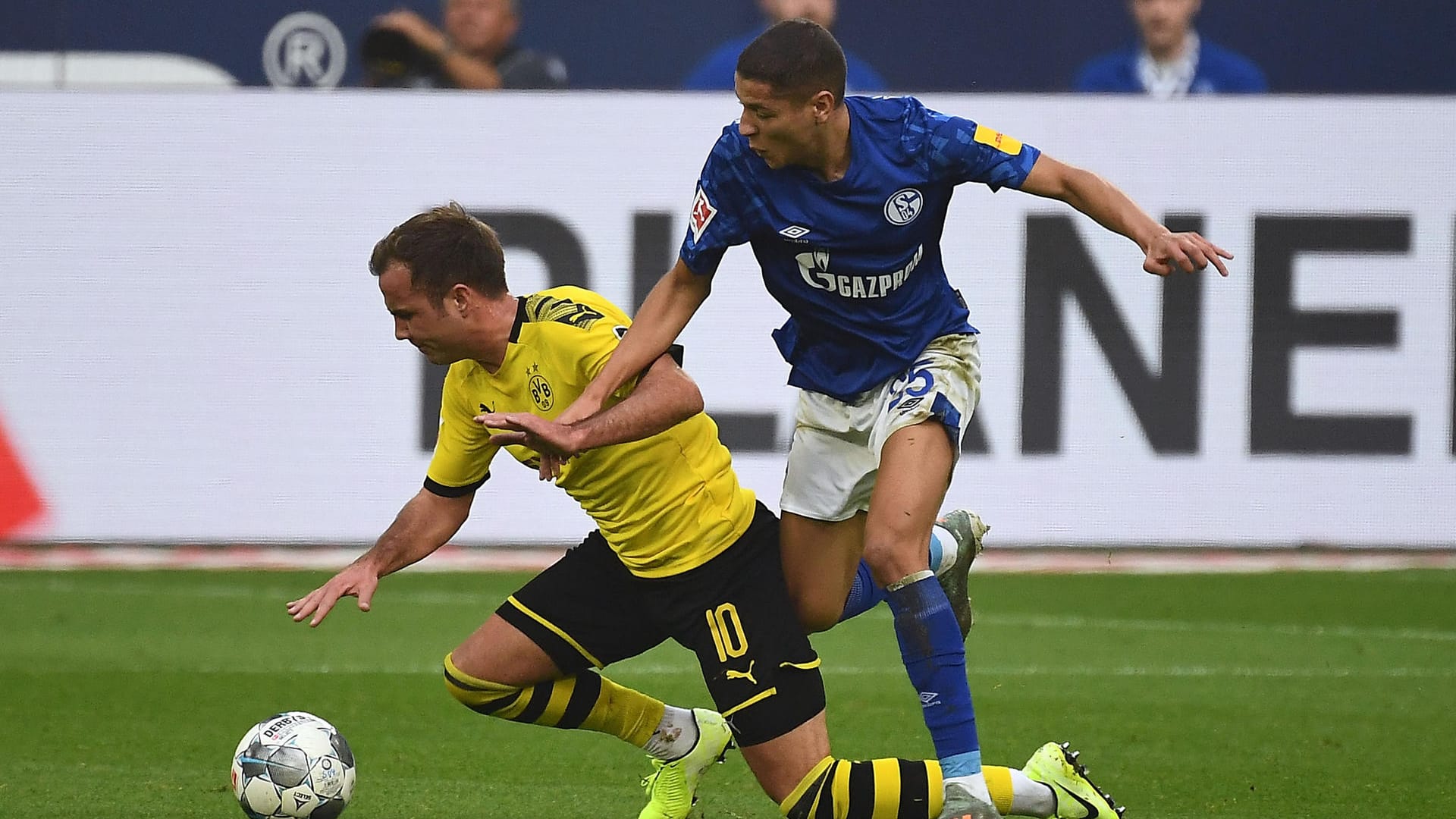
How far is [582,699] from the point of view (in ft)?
16.2

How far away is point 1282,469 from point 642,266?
3.73 metres

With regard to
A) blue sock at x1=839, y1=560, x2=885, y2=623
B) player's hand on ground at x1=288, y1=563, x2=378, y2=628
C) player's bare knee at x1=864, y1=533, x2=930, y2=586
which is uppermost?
player's bare knee at x1=864, y1=533, x2=930, y2=586

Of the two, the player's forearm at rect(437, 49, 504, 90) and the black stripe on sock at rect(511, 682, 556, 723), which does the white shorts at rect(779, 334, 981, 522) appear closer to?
the black stripe on sock at rect(511, 682, 556, 723)

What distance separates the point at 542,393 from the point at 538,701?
85 cm

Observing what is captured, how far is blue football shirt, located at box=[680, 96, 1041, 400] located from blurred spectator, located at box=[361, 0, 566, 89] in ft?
20.4

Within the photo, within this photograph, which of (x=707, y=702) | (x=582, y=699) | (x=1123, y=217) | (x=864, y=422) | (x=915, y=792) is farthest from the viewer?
(x=707, y=702)

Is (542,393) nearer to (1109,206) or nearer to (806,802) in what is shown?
(806,802)

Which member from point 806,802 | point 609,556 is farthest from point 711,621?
point 806,802

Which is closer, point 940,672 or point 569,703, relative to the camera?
point 940,672

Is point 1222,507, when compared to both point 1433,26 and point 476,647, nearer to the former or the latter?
point 1433,26

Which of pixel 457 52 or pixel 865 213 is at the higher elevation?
pixel 457 52

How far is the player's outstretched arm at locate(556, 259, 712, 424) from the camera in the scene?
4.41 meters

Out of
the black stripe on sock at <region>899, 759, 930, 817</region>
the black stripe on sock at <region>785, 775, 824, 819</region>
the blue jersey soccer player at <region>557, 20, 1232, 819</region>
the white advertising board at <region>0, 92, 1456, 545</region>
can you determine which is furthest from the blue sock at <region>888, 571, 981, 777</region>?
the white advertising board at <region>0, 92, 1456, 545</region>

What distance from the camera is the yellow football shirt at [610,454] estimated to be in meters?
4.63
